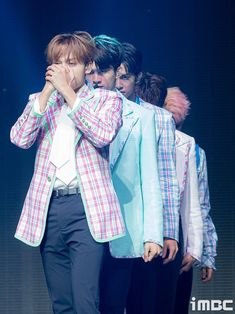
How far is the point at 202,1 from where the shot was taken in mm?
6328

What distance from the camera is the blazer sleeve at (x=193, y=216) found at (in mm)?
4742

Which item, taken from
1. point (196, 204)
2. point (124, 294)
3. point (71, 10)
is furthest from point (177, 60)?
point (124, 294)

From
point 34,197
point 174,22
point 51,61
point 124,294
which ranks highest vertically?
point 174,22

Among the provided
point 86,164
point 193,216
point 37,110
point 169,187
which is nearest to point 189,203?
point 193,216

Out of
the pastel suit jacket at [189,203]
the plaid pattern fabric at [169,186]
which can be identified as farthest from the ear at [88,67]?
the pastel suit jacket at [189,203]

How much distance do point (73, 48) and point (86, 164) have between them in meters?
0.40

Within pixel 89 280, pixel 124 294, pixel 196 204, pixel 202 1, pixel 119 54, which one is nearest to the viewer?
pixel 89 280

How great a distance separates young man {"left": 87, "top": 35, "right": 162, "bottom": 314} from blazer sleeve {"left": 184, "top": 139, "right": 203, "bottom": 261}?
0.65 metres

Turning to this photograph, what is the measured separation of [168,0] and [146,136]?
94.9 inches

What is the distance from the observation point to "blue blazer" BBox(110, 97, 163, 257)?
155 inches

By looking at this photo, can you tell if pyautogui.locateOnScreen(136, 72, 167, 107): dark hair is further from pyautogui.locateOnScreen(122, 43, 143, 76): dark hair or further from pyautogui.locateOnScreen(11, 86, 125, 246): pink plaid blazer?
pyautogui.locateOnScreen(11, 86, 125, 246): pink plaid blazer

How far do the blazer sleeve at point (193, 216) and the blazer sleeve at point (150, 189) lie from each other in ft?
2.25

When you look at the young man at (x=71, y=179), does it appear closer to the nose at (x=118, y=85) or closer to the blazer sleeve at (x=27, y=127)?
the blazer sleeve at (x=27, y=127)

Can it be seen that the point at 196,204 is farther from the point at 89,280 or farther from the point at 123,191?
the point at 89,280
